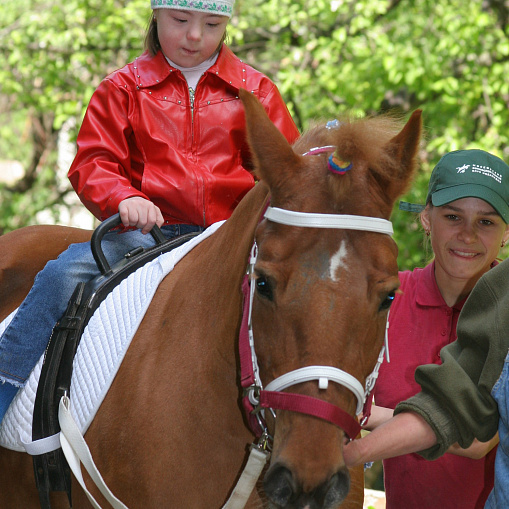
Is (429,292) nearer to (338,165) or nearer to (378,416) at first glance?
(378,416)

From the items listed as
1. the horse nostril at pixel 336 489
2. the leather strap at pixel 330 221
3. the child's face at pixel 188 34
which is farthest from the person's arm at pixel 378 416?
the child's face at pixel 188 34

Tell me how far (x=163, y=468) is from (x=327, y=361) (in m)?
0.75

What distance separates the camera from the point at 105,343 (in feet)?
7.82

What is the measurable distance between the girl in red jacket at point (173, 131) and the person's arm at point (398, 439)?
1.35 metres

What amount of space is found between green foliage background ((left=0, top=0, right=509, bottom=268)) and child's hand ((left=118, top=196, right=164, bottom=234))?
14.0ft

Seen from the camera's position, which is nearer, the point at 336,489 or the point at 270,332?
the point at 336,489

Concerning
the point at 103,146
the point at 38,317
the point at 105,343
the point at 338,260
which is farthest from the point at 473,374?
the point at 103,146

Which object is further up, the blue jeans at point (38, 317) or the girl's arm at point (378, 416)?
the blue jeans at point (38, 317)

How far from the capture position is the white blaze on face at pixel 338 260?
177 centimetres

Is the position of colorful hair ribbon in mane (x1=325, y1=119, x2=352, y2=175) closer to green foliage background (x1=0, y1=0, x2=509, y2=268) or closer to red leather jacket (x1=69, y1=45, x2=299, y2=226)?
red leather jacket (x1=69, y1=45, x2=299, y2=226)

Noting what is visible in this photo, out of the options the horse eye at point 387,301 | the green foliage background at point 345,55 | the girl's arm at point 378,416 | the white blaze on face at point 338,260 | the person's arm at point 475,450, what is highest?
the green foliage background at point 345,55

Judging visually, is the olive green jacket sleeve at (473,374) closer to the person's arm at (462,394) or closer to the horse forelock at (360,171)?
the person's arm at (462,394)

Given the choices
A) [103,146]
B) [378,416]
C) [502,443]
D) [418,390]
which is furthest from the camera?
[103,146]

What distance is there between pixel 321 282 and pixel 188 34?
5.45 feet
